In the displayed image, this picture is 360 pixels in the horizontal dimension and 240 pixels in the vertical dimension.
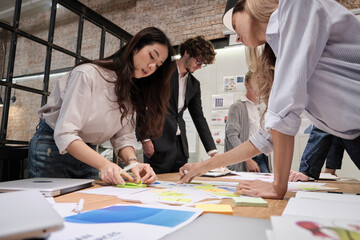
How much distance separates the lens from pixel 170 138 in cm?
212

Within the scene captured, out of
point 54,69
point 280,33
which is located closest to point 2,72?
point 54,69

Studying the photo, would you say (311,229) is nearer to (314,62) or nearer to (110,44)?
(314,62)

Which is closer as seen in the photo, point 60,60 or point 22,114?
point 22,114

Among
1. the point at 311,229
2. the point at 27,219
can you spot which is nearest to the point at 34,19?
the point at 27,219

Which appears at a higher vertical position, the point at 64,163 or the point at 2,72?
the point at 2,72

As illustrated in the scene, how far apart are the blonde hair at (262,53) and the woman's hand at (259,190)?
0.50m

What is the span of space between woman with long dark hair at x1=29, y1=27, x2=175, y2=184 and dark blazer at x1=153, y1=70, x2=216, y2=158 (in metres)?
0.44

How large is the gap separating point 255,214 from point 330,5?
0.65 metres

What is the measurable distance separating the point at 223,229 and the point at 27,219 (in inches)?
10.1

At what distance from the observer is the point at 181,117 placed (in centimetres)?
235

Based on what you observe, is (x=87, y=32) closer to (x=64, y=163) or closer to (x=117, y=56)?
(x=117, y=56)

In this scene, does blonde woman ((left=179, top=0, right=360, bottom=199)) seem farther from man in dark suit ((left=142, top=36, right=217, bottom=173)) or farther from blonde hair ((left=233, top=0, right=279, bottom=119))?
man in dark suit ((left=142, top=36, right=217, bottom=173))

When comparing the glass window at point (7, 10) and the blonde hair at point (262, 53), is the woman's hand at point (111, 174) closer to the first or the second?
the blonde hair at point (262, 53)

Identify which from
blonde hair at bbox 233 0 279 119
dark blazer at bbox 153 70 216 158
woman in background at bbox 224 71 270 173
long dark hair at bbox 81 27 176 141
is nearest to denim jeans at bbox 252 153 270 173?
woman in background at bbox 224 71 270 173
